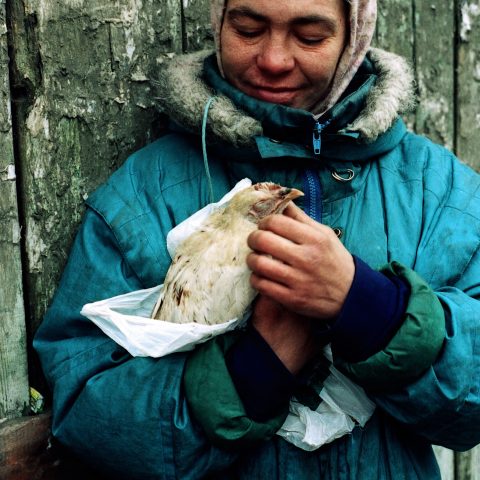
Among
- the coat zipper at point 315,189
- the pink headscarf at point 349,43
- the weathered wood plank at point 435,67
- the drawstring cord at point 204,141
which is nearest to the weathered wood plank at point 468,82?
the weathered wood plank at point 435,67

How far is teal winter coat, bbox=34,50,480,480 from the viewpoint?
1.48m

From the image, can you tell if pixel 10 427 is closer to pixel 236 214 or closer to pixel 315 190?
pixel 236 214

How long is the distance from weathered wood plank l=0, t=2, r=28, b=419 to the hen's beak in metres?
0.57

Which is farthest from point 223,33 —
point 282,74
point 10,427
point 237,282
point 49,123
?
point 10,427

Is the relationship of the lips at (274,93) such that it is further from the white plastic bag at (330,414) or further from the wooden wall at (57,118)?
Answer: the white plastic bag at (330,414)

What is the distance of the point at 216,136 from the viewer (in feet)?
5.48

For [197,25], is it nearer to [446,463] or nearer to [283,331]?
[283,331]

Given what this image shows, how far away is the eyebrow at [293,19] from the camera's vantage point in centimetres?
162

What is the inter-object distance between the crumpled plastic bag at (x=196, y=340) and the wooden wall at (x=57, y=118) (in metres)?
0.26

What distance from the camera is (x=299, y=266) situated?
1.42 metres

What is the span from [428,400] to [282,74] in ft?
2.31

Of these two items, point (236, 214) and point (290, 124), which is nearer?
point (236, 214)

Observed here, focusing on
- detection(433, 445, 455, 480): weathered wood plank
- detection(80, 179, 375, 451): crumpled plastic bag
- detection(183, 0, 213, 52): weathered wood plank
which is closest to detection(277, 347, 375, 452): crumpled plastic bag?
detection(80, 179, 375, 451): crumpled plastic bag

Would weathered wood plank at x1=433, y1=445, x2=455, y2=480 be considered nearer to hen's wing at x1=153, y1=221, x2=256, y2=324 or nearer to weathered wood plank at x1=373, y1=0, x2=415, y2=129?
weathered wood plank at x1=373, y1=0, x2=415, y2=129
